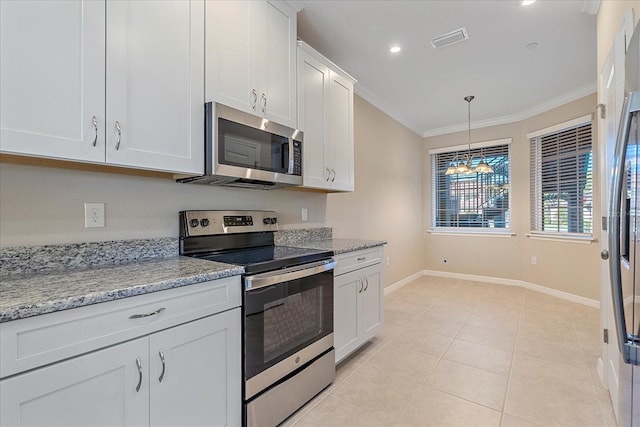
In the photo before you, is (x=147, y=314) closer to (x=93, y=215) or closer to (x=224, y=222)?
(x=93, y=215)

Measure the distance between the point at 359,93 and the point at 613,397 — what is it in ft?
11.3

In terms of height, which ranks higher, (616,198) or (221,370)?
(616,198)

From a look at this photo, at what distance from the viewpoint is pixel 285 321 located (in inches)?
67.9

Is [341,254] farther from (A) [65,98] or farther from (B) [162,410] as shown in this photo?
(A) [65,98]

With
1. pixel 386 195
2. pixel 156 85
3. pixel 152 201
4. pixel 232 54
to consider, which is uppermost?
pixel 232 54

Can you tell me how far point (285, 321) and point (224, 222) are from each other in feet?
2.56

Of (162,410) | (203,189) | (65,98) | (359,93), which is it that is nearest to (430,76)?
(359,93)

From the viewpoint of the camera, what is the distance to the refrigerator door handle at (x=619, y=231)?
92cm

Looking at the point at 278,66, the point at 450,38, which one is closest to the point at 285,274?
the point at 278,66

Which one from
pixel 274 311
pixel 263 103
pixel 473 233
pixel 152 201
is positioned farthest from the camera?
pixel 473 233

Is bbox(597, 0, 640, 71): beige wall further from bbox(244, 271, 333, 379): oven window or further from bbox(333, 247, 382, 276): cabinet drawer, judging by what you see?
bbox(244, 271, 333, 379): oven window

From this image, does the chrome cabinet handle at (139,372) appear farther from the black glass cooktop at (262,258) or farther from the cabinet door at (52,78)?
the cabinet door at (52,78)

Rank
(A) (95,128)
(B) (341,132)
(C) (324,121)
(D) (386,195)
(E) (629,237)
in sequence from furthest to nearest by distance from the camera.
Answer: (D) (386,195)
(B) (341,132)
(C) (324,121)
(A) (95,128)
(E) (629,237)

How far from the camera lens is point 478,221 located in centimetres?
521
